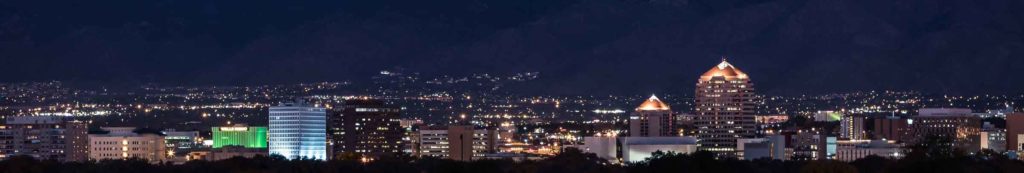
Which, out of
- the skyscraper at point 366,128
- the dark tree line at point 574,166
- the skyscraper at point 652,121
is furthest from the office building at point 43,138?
the skyscraper at point 652,121

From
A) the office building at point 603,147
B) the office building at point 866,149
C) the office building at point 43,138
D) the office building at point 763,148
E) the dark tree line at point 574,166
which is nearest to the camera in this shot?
the dark tree line at point 574,166

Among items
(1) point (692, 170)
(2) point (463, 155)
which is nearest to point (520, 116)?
(2) point (463, 155)

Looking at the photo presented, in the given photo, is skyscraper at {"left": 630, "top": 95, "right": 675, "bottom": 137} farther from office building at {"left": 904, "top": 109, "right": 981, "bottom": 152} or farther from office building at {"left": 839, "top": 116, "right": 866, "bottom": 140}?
office building at {"left": 904, "top": 109, "right": 981, "bottom": 152}

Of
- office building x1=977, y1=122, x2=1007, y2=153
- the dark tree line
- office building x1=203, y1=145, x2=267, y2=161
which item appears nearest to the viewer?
the dark tree line


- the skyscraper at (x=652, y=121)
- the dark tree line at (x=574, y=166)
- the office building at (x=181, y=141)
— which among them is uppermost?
the skyscraper at (x=652, y=121)

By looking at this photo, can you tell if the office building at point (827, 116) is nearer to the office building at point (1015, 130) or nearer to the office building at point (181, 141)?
the office building at point (1015, 130)

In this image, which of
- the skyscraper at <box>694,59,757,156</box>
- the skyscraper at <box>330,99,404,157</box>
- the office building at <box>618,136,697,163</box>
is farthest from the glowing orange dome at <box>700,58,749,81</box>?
the skyscraper at <box>330,99,404,157</box>
